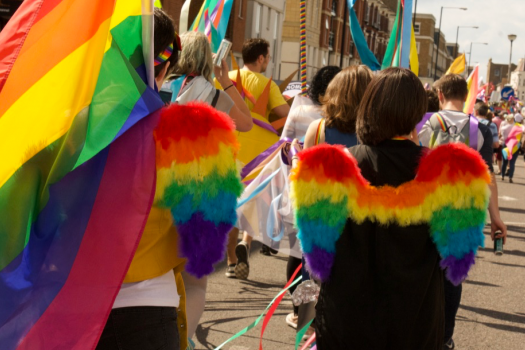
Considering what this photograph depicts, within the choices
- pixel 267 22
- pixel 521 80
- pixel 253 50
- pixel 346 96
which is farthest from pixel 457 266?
pixel 521 80

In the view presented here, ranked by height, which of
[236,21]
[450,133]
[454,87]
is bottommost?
[450,133]

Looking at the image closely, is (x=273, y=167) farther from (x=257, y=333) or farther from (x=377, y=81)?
(x=377, y=81)

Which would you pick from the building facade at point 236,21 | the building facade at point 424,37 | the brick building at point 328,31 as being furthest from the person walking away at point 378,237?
the building facade at point 424,37

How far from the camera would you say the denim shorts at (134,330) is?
89.4 inches

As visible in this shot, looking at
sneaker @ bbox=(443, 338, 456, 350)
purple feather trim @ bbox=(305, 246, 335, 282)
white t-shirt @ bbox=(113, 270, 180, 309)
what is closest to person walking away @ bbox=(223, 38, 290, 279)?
sneaker @ bbox=(443, 338, 456, 350)

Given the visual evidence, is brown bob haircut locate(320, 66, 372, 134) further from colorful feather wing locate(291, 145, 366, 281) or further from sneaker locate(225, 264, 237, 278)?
sneaker locate(225, 264, 237, 278)

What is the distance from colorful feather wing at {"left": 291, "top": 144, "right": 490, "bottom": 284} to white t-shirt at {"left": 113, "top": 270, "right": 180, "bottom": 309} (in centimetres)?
77

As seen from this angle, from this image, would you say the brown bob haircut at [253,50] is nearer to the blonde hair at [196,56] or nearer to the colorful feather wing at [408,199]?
the blonde hair at [196,56]

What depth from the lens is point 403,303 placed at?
9.58 feet

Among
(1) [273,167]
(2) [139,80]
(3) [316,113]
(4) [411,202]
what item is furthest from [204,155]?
(1) [273,167]

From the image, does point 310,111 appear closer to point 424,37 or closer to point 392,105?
point 392,105

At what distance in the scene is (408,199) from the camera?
9.61 feet

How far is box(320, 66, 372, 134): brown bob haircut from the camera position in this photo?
4.23 m

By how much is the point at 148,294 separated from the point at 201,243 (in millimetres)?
223
